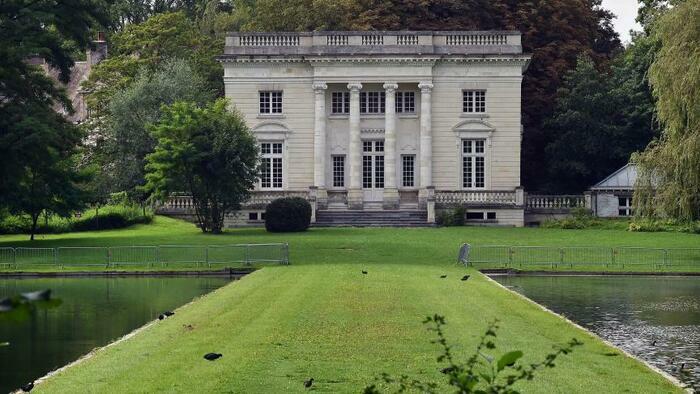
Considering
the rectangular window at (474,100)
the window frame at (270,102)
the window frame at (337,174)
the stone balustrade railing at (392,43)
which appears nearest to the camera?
the stone balustrade railing at (392,43)

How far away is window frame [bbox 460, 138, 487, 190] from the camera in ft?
211

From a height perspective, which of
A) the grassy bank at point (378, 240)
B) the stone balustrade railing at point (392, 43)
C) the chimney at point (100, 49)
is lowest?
the grassy bank at point (378, 240)

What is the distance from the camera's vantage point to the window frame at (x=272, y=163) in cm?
6456

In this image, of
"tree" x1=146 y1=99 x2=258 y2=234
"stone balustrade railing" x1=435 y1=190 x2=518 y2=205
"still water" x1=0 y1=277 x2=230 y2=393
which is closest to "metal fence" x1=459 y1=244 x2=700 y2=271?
"still water" x1=0 y1=277 x2=230 y2=393

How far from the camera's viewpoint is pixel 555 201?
63.0 metres

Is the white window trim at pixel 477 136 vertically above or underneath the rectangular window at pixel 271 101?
underneath

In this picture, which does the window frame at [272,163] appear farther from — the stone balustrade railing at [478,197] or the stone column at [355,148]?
the stone balustrade railing at [478,197]

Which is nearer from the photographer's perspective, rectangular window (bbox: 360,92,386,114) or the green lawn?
the green lawn

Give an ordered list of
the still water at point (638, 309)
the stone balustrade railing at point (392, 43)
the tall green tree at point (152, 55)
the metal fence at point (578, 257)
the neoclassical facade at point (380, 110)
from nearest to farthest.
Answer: the still water at point (638, 309), the metal fence at point (578, 257), the stone balustrade railing at point (392, 43), the neoclassical facade at point (380, 110), the tall green tree at point (152, 55)

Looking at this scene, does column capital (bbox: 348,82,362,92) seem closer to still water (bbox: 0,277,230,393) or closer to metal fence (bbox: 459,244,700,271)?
metal fence (bbox: 459,244,700,271)

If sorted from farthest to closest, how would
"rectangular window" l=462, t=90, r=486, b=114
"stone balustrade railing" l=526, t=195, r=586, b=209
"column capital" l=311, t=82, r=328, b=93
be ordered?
1. "rectangular window" l=462, t=90, r=486, b=114
2. "column capital" l=311, t=82, r=328, b=93
3. "stone balustrade railing" l=526, t=195, r=586, b=209

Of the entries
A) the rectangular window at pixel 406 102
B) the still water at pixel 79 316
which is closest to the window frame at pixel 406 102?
the rectangular window at pixel 406 102

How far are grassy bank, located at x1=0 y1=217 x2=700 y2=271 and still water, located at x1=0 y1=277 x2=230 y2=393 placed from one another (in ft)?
25.9

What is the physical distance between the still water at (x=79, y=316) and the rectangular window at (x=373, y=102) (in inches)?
1160
